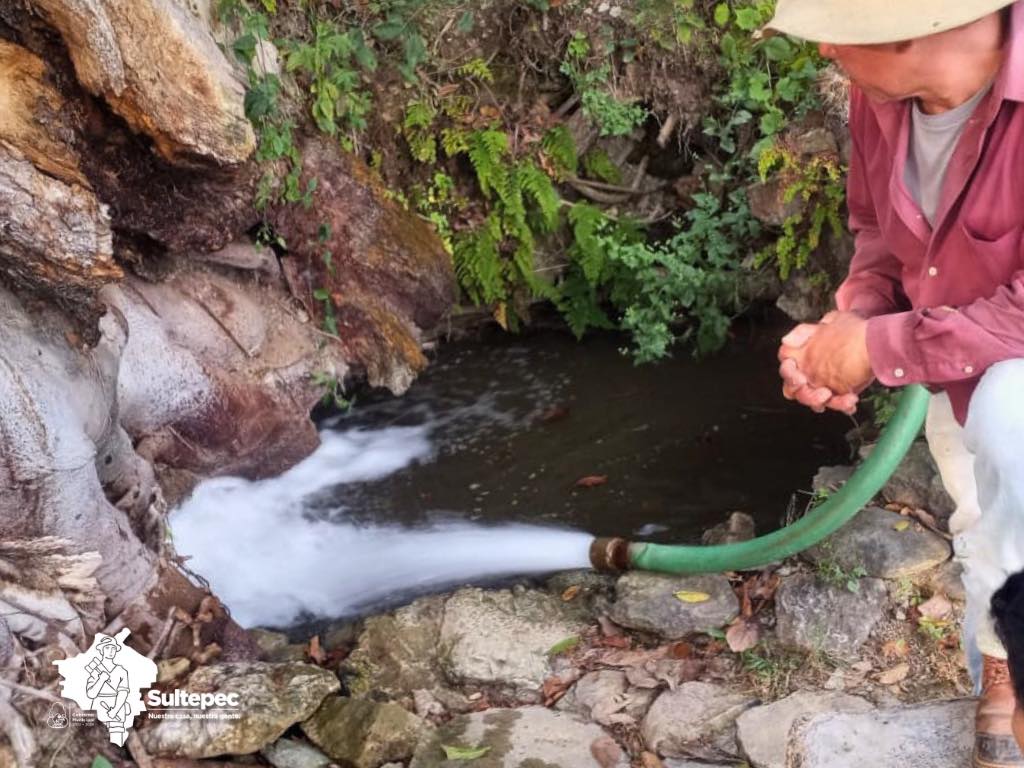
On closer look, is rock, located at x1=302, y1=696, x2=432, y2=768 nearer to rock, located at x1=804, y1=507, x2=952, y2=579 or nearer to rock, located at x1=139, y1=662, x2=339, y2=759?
rock, located at x1=139, y1=662, x2=339, y2=759

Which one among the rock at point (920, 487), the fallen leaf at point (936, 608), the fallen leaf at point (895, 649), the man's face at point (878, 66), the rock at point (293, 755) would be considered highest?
the man's face at point (878, 66)

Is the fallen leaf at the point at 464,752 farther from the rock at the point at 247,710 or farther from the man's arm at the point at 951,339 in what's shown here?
the man's arm at the point at 951,339

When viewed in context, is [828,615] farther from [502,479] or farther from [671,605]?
[502,479]

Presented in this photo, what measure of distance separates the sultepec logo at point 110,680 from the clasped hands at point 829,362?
3104 mm

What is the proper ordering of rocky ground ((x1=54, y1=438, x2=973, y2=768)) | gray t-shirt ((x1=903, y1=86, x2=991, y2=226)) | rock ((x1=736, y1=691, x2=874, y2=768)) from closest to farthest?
gray t-shirt ((x1=903, y1=86, x2=991, y2=226)) < rock ((x1=736, y1=691, x2=874, y2=768)) < rocky ground ((x1=54, y1=438, x2=973, y2=768))

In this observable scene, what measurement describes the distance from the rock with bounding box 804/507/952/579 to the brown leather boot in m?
1.36

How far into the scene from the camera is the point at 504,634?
4.66 metres

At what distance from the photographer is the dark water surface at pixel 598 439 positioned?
6.10 meters

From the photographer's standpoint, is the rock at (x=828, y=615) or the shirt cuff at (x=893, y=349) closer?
the shirt cuff at (x=893, y=349)

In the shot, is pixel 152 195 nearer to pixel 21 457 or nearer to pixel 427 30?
pixel 21 457

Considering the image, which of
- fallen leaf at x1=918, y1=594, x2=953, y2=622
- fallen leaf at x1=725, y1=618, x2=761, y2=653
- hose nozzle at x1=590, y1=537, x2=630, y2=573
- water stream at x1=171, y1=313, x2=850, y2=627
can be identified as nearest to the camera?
fallen leaf at x1=918, y1=594, x2=953, y2=622

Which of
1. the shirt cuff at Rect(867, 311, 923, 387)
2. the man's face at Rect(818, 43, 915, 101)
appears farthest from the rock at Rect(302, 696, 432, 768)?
the man's face at Rect(818, 43, 915, 101)

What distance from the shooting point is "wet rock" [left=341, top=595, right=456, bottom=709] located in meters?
4.45

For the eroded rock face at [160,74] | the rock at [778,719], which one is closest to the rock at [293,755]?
the rock at [778,719]
